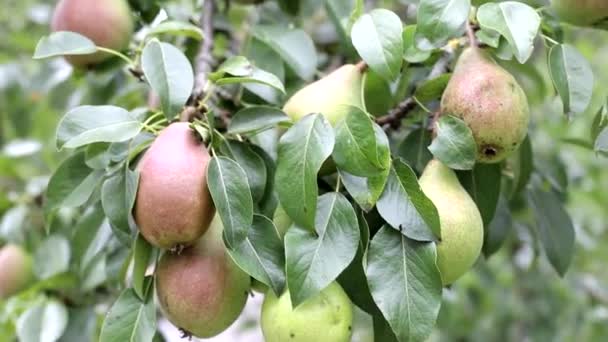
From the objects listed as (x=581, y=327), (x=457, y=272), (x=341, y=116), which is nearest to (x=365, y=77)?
(x=341, y=116)

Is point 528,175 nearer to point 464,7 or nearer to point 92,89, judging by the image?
point 464,7

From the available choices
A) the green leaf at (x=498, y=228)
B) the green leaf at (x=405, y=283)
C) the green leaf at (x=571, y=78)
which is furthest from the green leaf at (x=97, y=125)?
the green leaf at (x=498, y=228)

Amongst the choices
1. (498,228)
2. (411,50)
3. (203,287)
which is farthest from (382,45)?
(498,228)

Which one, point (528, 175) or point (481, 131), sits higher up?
point (481, 131)

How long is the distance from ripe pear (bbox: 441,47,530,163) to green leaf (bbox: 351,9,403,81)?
6 centimetres

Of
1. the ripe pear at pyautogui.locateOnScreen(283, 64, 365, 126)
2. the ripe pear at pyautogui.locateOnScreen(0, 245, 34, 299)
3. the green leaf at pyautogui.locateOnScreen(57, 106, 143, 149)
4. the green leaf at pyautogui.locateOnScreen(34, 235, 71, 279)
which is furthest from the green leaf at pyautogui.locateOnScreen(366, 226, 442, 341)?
the ripe pear at pyautogui.locateOnScreen(0, 245, 34, 299)

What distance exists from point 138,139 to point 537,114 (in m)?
1.37

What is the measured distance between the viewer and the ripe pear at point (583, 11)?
73 centimetres

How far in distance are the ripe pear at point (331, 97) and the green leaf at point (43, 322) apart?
49cm

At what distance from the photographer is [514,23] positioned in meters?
0.67

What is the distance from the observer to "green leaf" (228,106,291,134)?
2.36ft

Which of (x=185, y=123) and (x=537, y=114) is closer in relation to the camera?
(x=185, y=123)

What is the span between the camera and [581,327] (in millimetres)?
1763

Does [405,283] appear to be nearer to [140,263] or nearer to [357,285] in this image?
[357,285]
